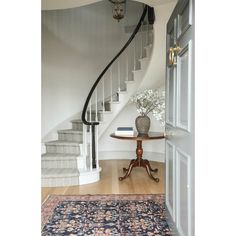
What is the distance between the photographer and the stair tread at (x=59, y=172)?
3.59 metres

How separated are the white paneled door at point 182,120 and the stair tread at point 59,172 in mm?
1806

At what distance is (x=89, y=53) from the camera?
557 centimetres

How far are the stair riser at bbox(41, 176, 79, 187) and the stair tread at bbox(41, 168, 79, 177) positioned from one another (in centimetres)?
4

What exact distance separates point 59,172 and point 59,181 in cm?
14

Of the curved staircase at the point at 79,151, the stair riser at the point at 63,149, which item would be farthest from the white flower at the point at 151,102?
the stair riser at the point at 63,149

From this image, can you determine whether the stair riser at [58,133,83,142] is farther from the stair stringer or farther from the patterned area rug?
the patterned area rug

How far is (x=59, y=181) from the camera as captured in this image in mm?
3582

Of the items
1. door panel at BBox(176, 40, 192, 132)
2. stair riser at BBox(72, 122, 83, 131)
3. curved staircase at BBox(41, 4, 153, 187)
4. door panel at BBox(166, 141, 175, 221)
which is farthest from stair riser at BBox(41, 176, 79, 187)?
door panel at BBox(176, 40, 192, 132)

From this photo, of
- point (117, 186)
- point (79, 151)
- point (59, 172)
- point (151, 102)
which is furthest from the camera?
point (79, 151)

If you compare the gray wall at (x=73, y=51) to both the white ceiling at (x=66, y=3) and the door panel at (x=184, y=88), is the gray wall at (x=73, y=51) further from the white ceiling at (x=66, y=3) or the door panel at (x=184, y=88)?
the door panel at (x=184, y=88)

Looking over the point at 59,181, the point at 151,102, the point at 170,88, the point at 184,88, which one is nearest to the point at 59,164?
the point at 59,181

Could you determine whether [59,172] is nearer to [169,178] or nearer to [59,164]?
[59,164]
